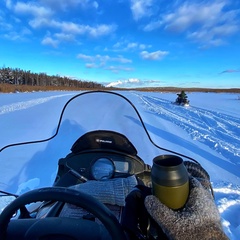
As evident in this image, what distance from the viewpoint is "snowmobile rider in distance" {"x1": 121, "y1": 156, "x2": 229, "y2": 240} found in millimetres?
771

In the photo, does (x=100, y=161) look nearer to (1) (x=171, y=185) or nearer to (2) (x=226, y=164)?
(1) (x=171, y=185)

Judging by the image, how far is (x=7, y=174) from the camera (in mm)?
3576

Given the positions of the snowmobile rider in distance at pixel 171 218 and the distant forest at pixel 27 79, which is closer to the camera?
the snowmobile rider in distance at pixel 171 218

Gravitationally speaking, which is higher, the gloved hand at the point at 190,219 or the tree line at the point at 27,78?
the gloved hand at the point at 190,219

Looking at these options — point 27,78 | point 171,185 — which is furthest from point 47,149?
point 27,78

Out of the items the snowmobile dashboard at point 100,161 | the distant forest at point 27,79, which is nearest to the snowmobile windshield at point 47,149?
the snowmobile dashboard at point 100,161

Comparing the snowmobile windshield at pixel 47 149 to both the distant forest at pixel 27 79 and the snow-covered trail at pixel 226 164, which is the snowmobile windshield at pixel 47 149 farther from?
the distant forest at pixel 27 79

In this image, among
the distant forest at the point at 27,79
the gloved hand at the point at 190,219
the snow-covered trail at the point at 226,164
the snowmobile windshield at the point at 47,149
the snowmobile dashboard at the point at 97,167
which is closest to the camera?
the gloved hand at the point at 190,219

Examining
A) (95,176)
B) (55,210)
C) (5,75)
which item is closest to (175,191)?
(55,210)

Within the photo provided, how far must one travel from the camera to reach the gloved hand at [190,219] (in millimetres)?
765

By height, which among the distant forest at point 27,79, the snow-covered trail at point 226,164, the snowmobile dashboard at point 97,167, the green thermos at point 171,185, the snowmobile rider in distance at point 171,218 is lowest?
the distant forest at point 27,79

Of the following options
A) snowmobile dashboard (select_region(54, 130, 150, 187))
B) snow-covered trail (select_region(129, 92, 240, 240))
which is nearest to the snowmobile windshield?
snowmobile dashboard (select_region(54, 130, 150, 187))

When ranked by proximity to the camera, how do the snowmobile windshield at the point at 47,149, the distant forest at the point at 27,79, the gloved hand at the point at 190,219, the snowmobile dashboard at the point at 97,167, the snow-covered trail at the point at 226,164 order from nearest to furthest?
the gloved hand at the point at 190,219 < the snowmobile dashboard at the point at 97,167 < the snow-covered trail at the point at 226,164 < the snowmobile windshield at the point at 47,149 < the distant forest at the point at 27,79

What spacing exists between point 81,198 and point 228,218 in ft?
7.30
